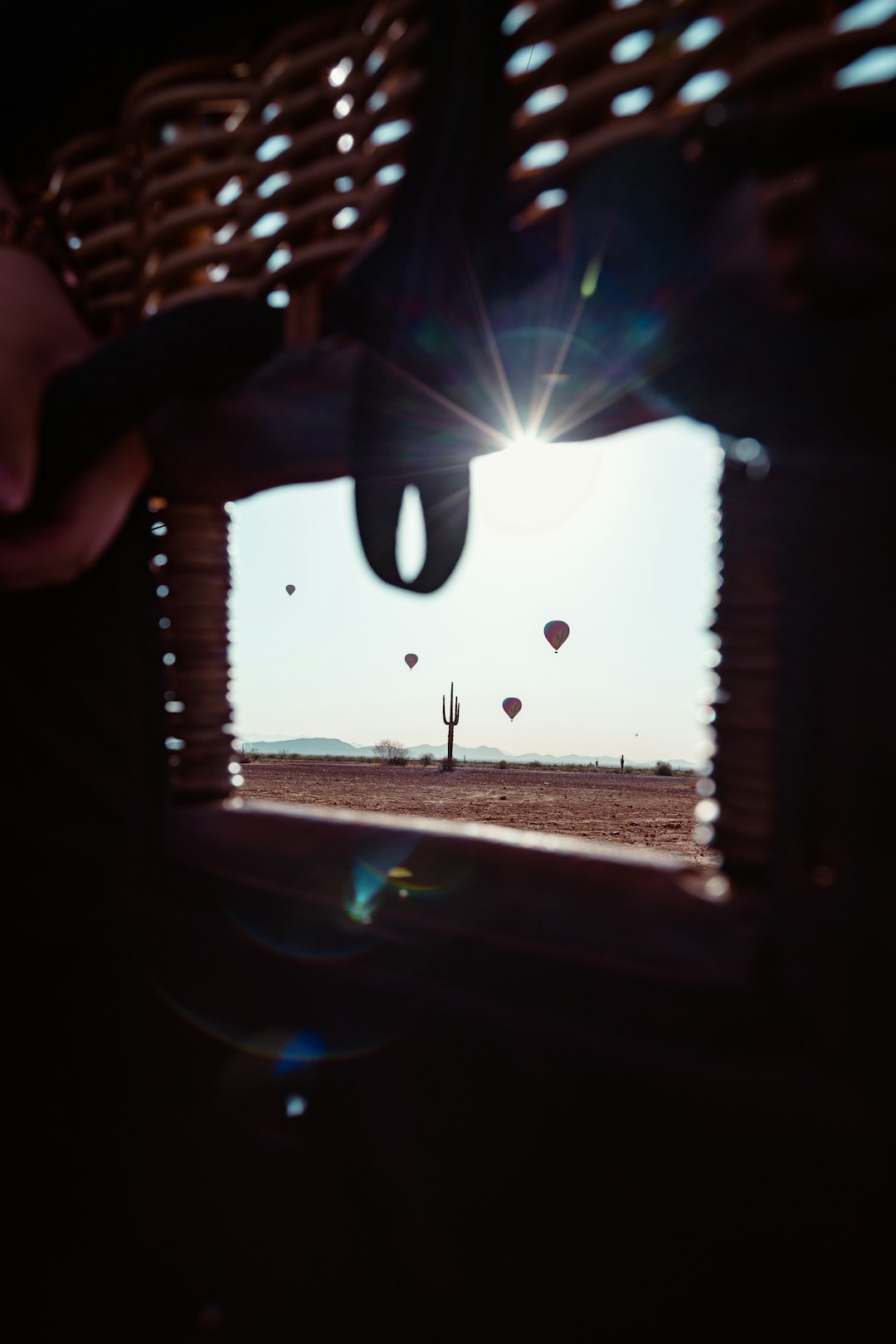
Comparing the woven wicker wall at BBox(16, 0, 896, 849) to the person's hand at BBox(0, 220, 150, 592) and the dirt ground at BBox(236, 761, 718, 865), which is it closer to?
the person's hand at BBox(0, 220, 150, 592)

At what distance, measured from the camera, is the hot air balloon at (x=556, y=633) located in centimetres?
1028

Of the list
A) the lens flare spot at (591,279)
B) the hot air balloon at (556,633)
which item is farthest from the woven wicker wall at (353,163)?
the hot air balloon at (556,633)

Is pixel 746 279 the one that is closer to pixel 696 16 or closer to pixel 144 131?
pixel 696 16

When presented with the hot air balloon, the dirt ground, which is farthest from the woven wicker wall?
the hot air balloon

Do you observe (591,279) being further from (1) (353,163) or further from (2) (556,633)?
(2) (556,633)

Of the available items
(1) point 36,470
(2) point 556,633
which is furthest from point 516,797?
(1) point 36,470

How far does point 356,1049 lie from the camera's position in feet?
1.30

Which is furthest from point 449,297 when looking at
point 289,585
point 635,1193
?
point 289,585

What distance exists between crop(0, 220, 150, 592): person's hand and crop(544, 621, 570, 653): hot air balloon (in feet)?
32.6

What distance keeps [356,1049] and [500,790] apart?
9.43 metres

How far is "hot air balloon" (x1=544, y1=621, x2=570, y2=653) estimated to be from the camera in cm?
1028

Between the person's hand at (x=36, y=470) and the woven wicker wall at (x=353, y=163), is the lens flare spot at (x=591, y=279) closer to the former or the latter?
the woven wicker wall at (x=353, y=163)

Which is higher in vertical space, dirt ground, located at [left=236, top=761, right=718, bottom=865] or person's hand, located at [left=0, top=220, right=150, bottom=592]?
person's hand, located at [left=0, top=220, right=150, bottom=592]

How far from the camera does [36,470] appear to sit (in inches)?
17.1
